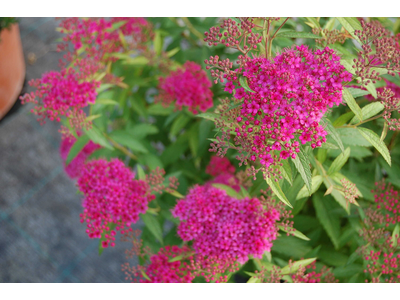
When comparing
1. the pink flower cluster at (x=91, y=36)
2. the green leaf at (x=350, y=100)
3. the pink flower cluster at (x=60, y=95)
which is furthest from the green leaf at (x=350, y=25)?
the pink flower cluster at (x=91, y=36)

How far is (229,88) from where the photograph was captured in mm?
933

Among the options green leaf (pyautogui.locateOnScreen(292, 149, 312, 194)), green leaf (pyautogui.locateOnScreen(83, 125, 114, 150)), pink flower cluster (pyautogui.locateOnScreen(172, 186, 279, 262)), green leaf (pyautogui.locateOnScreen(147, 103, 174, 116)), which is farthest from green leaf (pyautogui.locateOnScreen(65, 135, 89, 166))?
green leaf (pyautogui.locateOnScreen(292, 149, 312, 194))

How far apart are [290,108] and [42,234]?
7.63ft

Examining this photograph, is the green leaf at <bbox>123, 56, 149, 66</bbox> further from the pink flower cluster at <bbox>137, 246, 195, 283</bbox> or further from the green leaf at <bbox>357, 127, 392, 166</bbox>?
the green leaf at <bbox>357, 127, 392, 166</bbox>

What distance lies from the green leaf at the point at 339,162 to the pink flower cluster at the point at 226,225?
0.77 feet

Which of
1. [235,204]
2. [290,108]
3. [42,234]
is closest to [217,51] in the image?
[235,204]

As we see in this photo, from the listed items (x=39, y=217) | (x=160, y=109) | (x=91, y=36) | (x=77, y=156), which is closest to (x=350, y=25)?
(x=160, y=109)

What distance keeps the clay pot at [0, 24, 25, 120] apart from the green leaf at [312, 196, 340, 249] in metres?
2.39

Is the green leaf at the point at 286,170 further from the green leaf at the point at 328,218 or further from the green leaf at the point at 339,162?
the green leaf at the point at 328,218

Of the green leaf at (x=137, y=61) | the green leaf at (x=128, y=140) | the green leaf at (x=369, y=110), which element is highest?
the green leaf at (x=369, y=110)

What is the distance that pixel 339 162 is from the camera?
3.86ft

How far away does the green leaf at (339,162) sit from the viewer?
3.84ft
